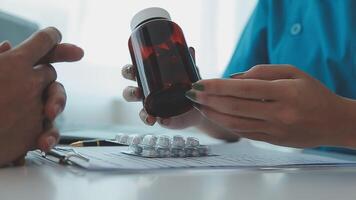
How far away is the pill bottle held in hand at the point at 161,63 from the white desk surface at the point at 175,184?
0.24 ft

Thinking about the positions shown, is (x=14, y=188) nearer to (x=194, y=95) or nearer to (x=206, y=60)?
(x=194, y=95)

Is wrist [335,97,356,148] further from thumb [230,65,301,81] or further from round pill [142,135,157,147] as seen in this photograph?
round pill [142,135,157,147]

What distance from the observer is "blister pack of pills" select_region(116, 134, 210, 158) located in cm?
55

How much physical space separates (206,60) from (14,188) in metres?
1.31

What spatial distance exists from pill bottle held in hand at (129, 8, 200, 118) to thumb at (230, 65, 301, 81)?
0.19 feet

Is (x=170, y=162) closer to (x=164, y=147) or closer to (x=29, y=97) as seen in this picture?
(x=164, y=147)

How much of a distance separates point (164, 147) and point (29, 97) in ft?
0.56

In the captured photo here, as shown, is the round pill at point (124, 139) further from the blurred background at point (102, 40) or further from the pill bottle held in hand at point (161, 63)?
the blurred background at point (102, 40)

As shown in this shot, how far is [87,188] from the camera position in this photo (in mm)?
367

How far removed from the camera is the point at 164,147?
555 millimetres

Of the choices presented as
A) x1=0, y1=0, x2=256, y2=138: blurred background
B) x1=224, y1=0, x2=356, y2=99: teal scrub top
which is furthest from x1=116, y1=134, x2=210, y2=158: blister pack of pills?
x1=0, y1=0, x2=256, y2=138: blurred background

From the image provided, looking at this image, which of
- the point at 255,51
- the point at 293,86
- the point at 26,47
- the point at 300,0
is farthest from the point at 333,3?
the point at 26,47

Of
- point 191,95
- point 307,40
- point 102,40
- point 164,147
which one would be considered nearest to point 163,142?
point 164,147

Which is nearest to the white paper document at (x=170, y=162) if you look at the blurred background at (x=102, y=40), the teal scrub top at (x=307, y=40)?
the teal scrub top at (x=307, y=40)
